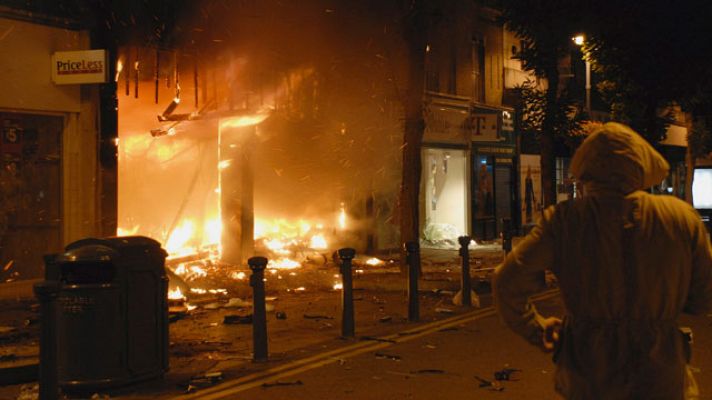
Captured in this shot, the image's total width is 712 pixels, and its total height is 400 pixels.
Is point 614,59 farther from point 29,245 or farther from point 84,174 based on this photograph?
point 29,245

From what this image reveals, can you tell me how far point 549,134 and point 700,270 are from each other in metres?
13.6

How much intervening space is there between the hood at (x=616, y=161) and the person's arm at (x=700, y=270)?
266mm

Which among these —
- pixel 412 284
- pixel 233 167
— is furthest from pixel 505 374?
pixel 233 167

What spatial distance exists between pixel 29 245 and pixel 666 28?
10638 mm

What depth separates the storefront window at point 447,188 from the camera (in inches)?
894

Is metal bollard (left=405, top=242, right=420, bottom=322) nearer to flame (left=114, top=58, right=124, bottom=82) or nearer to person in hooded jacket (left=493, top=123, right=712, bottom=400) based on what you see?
flame (left=114, top=58, right=124, bottom=82)

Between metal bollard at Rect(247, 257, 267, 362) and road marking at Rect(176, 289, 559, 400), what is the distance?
308 mm

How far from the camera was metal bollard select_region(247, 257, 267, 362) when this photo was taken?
7.80m

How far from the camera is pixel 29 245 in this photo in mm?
12781

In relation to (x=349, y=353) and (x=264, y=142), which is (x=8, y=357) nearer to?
(x=349, y=353)

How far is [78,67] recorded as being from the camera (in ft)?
40.9

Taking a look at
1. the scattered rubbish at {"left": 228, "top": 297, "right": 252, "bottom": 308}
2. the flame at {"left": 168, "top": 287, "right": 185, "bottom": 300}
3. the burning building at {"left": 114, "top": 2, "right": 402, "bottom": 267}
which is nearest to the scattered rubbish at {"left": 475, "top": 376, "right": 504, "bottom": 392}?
the scattered rubbish at {"left": 228, "top": 297, "right": 252, "bottom": 308}

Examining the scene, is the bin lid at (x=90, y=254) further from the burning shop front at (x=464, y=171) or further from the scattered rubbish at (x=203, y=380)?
the burning shop front at (x=464, y=171)

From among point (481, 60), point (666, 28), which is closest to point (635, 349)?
point (666, 28)
